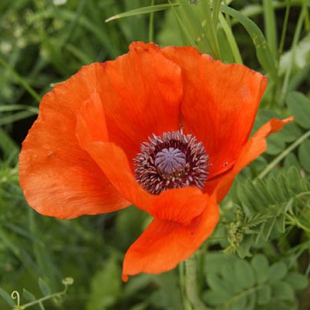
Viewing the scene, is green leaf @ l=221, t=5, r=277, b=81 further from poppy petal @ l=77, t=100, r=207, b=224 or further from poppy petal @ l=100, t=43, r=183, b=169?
poppy petal @ l=77, t=100, r=207, b=224

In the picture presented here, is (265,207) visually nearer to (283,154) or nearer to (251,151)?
(283,154)

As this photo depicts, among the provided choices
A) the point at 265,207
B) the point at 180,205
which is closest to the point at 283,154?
the point at 265,207

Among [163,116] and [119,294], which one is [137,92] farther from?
[119,294]

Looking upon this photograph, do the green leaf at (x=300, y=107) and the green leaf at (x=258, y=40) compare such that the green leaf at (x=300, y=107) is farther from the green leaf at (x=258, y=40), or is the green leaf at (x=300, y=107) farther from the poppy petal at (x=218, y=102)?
the poppy petal at (x=218, y=102)

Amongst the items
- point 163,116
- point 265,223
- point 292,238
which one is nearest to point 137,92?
point 163,116

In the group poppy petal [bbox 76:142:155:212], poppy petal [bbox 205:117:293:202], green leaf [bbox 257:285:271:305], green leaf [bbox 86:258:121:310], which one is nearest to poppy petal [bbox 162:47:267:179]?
poppy petal [bbox 205:117:293:202]

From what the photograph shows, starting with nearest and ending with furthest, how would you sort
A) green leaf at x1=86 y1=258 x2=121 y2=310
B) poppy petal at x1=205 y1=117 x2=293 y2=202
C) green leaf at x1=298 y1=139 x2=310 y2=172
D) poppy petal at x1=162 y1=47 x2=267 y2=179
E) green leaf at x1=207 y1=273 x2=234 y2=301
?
poppy petal at x1=205 y1=117 x2=293 y2=202 → poppy petal at x1=162 y1=47 x2=267 y2=179 → green leaf at x1=298 y1=139 x2=310 y2=172 → green leaf at x1=207 y1=273 x2=234 y2=301 → green leaf at x1=86 y1=258 x2=121 y2=310
